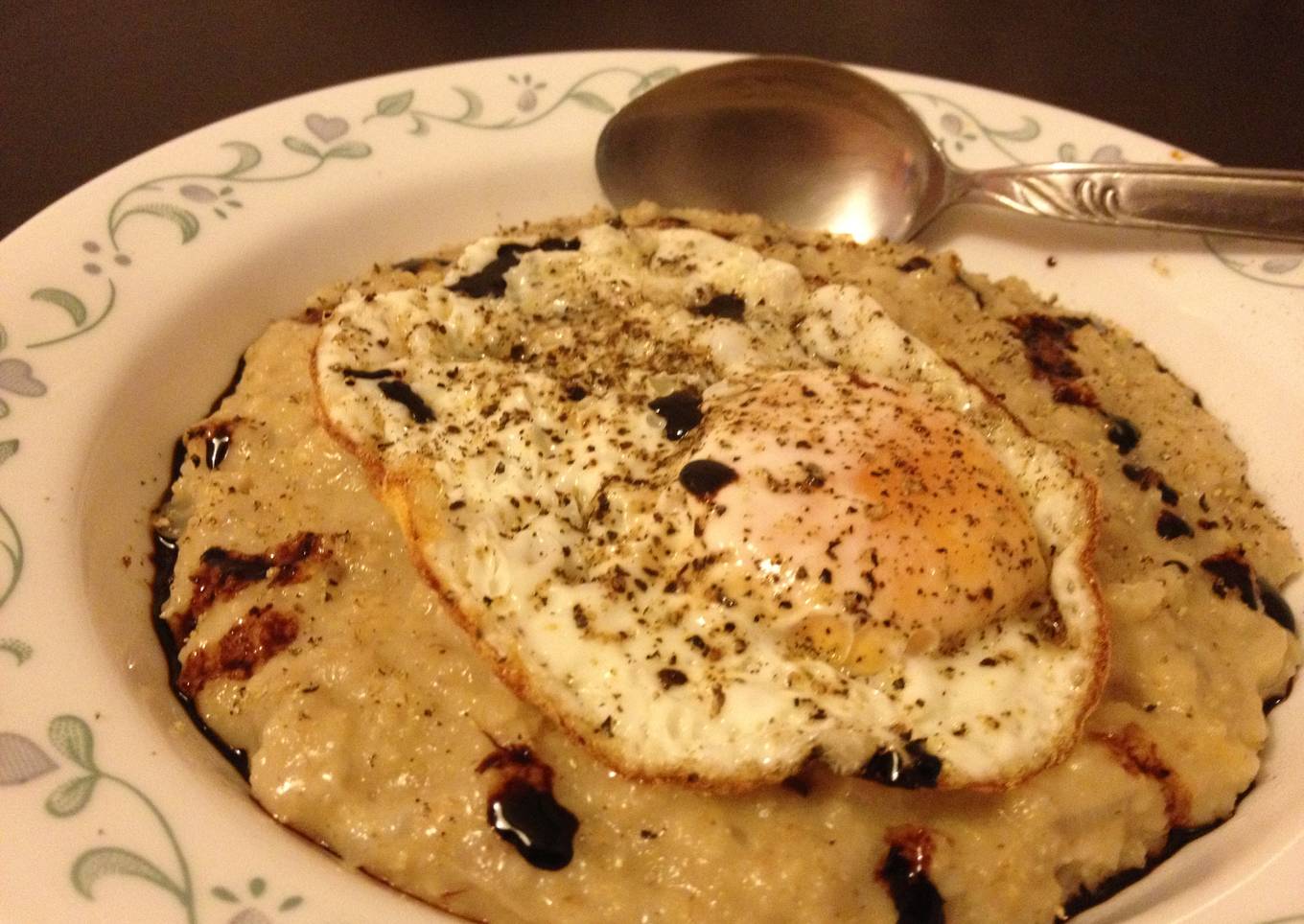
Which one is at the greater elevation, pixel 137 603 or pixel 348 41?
pixel 348 41

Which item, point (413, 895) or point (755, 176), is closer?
point (413, 895)

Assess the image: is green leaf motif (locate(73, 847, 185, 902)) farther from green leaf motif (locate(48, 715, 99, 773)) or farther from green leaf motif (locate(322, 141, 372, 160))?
green leaf motif (locate(322, 141, 372, 160))

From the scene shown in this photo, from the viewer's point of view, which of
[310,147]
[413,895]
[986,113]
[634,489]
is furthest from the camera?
[986,113]

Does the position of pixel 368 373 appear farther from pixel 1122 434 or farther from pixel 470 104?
pixel 1122 434

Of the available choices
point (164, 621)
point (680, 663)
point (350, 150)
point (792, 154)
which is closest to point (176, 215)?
point (350, 150)

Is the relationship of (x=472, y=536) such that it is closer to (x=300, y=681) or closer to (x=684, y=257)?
(x=300, y=681)

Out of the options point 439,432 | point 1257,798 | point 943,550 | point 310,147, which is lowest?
point 1257,798

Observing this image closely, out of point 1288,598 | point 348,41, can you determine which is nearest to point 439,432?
point 1288,598
